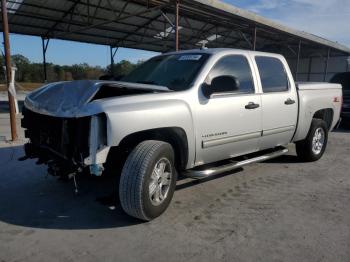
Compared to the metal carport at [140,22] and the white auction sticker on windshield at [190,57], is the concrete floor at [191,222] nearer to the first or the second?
the white auction sticker on windshield at [190,57]

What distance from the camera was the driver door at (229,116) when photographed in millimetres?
4055

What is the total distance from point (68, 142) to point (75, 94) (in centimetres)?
47

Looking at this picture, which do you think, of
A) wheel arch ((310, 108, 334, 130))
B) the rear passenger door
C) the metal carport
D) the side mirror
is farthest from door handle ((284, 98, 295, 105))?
the metal carport

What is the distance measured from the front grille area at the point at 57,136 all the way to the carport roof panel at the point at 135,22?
28.6 feet

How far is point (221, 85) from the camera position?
403cm

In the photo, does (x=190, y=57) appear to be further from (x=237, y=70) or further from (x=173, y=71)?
(x=237, y=70)

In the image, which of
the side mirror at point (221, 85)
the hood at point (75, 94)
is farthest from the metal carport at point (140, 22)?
the hood at point (75, 94)

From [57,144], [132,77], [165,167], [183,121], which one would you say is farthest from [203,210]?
[132,77]

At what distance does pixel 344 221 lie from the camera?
365 centimetres

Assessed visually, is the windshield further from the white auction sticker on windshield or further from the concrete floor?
the concrete floor

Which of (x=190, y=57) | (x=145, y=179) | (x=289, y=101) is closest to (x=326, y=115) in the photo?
(x=289, y=101)

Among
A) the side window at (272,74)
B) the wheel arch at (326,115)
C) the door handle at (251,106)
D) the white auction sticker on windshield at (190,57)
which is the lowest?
the wheel arch at (326,115)

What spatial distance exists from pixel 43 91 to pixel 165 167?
1.68m

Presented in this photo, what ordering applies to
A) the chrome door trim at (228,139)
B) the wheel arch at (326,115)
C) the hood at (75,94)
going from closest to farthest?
the hood at (75,94)
the chrome door trim at (228,139)
the wheel arch at (326,115)
